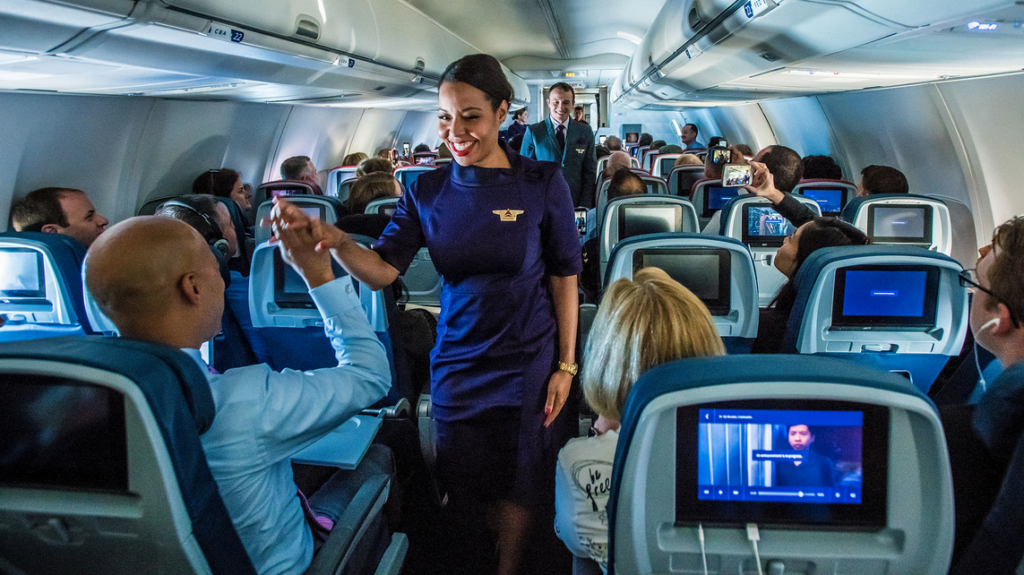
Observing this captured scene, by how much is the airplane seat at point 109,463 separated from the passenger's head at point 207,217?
5.81ft

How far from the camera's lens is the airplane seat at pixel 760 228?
439 centimetres

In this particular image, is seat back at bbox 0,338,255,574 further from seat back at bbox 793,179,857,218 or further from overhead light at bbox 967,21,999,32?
seat back at bbox 793,179,857,218

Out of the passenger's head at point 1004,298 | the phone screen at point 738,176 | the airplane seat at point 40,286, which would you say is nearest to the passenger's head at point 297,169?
the airplane seat at point 40,286

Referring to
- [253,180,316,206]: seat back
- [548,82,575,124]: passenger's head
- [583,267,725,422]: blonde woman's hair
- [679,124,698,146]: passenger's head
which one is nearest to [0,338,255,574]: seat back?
[583,267,725,422]: blonde woman's hair

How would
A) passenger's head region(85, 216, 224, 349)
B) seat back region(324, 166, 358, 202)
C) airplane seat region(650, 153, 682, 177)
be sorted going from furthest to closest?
airplane seat region(650, 153, 682, 177), seat back region(324, 166, 358, 202), passenger's head region(85, 216, 224, 349)

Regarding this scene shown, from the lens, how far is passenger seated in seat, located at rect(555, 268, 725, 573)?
4.62ft

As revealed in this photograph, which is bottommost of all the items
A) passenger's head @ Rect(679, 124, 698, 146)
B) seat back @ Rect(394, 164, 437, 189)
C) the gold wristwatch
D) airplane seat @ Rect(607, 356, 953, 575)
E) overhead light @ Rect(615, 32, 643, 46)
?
the gold wristwatch

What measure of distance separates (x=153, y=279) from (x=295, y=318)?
138 cm

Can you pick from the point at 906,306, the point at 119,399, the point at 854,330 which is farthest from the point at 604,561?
the point at 906,306

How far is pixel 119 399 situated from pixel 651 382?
0.85 meters

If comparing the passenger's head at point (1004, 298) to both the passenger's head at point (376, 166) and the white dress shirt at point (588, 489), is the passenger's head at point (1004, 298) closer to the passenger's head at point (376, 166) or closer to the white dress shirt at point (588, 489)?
the white dress shirt at point (588, 489)

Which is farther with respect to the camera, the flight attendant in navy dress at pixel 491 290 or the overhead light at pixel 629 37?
the overhead light at pixel 629 37

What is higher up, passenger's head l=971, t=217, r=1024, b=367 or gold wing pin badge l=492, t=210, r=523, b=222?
gold wing pin badge l=492, t=210, r=523, b=222

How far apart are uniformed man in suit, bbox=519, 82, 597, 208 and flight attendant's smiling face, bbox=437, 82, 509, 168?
11.9 feet
